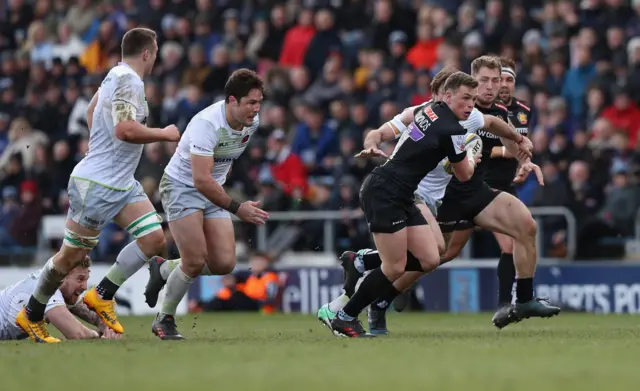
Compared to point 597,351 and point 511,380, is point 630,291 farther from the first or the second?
point 511,380

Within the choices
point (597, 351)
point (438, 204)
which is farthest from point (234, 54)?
point (597, 351)

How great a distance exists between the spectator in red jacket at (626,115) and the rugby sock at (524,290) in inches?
259

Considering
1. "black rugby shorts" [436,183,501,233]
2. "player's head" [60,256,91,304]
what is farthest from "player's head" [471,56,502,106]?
"player's head" [60,256,91,304]

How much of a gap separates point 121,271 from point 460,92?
3.21 meters

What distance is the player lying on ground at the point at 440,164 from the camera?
11531 mm

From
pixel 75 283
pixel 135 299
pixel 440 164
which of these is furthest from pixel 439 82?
pixel 135 299

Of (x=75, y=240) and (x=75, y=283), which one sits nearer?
(x=75, y=240)

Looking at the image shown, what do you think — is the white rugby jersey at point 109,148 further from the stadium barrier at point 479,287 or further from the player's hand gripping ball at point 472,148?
the stadium barrier at point 479,287

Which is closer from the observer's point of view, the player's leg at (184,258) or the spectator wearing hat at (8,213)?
the player's leg at (184,258)

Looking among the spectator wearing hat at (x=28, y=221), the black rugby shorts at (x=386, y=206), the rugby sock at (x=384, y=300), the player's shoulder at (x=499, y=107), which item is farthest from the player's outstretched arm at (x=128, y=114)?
the spectator wearing hat at (x=28, y=221)

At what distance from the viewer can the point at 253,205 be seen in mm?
10852

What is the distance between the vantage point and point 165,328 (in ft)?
36.9

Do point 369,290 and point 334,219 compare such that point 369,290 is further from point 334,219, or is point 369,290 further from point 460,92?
point 334,219

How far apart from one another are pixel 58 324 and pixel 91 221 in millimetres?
975
